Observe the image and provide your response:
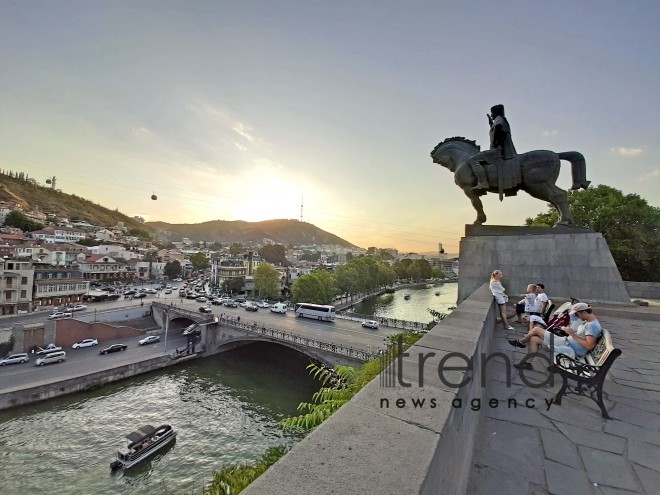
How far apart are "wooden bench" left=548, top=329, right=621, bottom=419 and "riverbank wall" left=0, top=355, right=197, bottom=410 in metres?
25.3

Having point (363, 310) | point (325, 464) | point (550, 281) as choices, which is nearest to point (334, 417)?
point (325, 464)

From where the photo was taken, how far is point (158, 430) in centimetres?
1439

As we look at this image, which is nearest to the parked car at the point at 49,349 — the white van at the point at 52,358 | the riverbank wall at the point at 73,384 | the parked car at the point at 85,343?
the white van at the point at 52,358

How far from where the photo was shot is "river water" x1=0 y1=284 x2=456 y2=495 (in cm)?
1227

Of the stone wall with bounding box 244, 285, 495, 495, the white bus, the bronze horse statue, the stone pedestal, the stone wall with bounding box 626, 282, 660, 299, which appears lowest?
the white bus

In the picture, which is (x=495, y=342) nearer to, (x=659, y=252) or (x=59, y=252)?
(x=659, y=252)

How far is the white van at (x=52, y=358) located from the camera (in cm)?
2164

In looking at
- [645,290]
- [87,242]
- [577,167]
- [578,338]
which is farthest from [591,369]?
[87,242]

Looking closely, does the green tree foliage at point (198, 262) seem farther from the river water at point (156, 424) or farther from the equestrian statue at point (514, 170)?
the equestrian statue at point (514, 170)

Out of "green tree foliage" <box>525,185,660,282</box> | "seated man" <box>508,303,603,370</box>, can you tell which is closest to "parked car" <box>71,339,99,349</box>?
"seated man" <box>508,303,603,370</box>

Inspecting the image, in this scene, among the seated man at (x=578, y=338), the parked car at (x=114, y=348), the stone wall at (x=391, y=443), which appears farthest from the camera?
the parked car at (x=114, y=348)

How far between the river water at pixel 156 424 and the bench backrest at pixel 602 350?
1396 cm

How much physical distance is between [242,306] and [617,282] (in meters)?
36.7

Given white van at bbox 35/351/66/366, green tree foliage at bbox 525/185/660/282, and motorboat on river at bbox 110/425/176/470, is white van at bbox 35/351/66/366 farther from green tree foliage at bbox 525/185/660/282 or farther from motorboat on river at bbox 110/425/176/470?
green tree foliage at bbox 525/185/660/282
